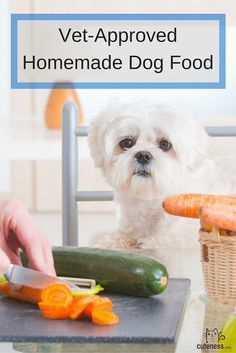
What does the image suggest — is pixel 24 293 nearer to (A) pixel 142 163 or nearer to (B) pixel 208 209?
(B) pixel 208 209

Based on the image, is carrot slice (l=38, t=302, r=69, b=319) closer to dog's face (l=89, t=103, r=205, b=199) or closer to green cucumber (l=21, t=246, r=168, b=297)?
green cucumber (l=21, t=246, r=168, b=297)

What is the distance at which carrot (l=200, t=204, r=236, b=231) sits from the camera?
0.97 metres

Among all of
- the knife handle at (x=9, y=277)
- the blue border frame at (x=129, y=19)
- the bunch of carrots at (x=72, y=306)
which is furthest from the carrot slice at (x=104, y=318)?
the blue border frame at (x=129, y=19)

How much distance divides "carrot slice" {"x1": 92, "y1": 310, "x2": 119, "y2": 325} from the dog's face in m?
1.14

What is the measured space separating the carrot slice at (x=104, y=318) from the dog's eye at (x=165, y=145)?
120cm

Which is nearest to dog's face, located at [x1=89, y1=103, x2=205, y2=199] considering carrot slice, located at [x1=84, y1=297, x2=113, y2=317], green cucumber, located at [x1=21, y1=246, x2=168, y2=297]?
green cucumber, located at [x1=21, y1=246, x2=168, y2=297]

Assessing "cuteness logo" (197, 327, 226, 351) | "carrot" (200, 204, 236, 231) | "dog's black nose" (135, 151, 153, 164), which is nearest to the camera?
"cuteness logo" (197, 327, 226, 351)

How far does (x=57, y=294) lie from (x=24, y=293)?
0.09 meters

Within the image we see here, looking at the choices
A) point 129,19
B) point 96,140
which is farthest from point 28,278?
point 129,19

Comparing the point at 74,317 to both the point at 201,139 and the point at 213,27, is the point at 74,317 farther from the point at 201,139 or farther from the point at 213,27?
the point at 213,27

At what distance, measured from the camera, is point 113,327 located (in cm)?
82

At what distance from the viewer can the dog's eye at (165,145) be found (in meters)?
2.02
